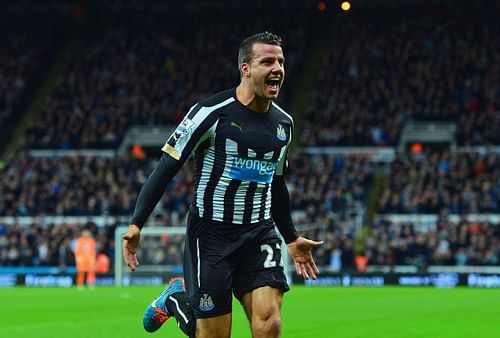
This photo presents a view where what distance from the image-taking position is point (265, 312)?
7.17m

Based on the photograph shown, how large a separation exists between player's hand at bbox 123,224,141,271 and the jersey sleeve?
58cm

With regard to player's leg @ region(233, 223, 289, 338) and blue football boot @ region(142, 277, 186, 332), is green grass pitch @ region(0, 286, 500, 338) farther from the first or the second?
player's leg @ region(233, 223, 289, 338)

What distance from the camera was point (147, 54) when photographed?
43.7m

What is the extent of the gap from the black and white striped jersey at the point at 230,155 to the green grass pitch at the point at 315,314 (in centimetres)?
542

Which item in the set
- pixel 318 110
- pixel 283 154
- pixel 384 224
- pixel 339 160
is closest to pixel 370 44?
pixel 318 110

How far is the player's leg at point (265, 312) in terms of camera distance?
281 inches

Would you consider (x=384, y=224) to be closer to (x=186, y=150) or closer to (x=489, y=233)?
(x=489, y=233)

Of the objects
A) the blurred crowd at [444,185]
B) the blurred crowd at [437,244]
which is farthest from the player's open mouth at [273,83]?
the blurred crowd at [444,185]

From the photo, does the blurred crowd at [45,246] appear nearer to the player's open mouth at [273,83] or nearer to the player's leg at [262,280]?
the player's leg at [262,280]

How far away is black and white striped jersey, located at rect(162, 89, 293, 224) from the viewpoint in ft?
24.1

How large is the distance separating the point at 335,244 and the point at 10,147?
603 inches

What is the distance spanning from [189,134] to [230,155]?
323mm

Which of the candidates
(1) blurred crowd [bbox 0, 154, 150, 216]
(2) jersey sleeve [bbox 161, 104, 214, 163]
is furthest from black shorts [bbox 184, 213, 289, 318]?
(1) blurred crowd [bbox 0, 154, 150, 216]

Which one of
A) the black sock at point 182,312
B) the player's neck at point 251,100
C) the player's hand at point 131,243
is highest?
the player's neck at point 251,100
